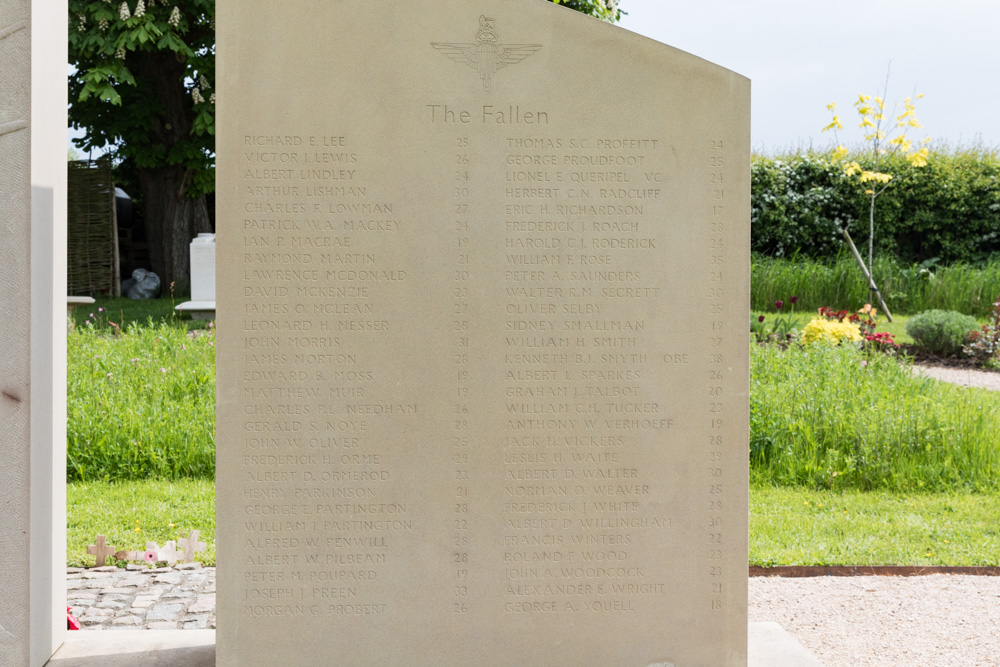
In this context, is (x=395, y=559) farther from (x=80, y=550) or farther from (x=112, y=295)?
(x=112, y=295)

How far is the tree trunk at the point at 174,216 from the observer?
1508 centimetres

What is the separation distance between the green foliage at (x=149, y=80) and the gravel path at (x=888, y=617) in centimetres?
1086

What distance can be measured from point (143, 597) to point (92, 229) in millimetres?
12560

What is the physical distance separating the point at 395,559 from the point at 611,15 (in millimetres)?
11809

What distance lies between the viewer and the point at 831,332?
368 inches

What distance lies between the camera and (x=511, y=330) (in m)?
3.52

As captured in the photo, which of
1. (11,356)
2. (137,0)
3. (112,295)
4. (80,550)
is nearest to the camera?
(11,356)

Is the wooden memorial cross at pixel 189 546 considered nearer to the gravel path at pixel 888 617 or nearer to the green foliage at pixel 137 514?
the green foliage at pixel 137 514

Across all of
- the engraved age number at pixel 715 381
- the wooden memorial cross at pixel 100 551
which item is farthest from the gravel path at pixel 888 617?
the wooden memorial cross at pixel 100 551

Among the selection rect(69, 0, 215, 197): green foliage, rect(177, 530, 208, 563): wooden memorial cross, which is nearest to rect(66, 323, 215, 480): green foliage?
rect(177, 530, 208, 563): wooden memorial cross

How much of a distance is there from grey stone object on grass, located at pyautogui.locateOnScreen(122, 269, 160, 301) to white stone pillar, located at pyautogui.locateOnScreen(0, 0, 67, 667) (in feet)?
42.6

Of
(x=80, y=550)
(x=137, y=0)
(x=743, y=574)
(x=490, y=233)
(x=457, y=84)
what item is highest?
(x=137, y=0)

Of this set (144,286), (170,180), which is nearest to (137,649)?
(170,180)

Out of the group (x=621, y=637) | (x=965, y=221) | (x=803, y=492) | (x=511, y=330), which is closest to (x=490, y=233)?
(x=511, y=330)
